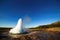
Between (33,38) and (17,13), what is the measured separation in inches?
18.5

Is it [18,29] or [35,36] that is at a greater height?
[18,29]

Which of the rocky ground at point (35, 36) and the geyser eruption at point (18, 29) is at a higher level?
the geyser eruption at point (18, 29)

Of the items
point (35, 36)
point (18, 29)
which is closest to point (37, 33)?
point (35, 36)

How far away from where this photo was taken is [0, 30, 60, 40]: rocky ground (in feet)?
5.87

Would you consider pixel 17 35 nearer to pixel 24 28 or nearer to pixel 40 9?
pixel 24 28

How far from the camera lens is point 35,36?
1833 millimetres

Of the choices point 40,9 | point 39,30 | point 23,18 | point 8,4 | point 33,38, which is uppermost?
point 8,4

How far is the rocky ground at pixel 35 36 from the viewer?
5.87 feet

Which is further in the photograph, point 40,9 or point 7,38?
point 40,9

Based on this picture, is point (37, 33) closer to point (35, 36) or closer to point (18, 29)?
point (35, 36)

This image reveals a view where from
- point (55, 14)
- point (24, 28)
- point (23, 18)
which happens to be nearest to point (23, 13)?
point (23, 18)

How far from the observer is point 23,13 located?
1.87m

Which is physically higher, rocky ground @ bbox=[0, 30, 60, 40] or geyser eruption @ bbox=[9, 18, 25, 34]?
geyser eruption @ bbox=[9, 18, 25, 34]

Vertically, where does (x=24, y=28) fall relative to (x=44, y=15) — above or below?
below
